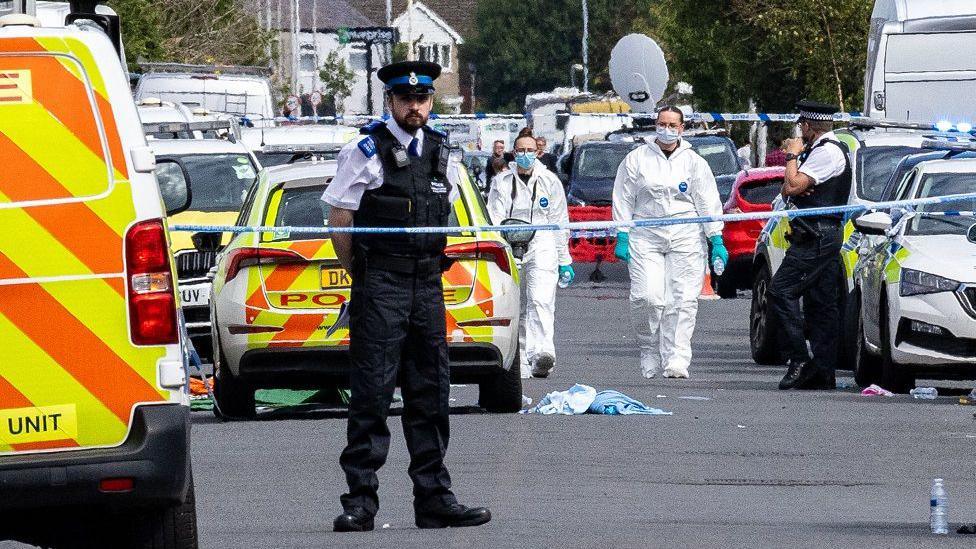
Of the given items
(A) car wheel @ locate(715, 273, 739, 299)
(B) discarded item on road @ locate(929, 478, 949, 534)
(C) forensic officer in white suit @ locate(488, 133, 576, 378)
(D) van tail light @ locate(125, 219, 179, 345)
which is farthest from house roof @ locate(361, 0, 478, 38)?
(D) van tail light @ locate(125, 219, 179, 345)

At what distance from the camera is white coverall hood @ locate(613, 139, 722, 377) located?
1644cm

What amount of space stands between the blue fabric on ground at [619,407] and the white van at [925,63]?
13.6 meters

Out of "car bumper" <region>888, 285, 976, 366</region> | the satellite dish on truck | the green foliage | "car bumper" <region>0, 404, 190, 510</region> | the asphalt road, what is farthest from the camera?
the green foliage

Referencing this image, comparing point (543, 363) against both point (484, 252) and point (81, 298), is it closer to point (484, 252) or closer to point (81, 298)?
point (484, 252)

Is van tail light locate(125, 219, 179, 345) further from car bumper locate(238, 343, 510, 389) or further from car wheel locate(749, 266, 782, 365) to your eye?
car wheel locate(749, 266, 782, 365)

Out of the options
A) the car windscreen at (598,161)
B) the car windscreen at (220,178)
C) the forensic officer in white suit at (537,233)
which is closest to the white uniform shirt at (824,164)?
the forensic officer in white suit at (537,233)

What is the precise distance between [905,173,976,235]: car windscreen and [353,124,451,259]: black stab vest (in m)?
6.63

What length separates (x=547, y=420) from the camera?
1313 centimetres

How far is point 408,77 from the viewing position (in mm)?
9086

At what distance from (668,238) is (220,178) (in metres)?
5.65

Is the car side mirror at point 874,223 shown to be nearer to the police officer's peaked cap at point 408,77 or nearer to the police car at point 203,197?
the police car at point 203,197

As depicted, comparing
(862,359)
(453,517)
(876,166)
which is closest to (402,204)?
(453,517)

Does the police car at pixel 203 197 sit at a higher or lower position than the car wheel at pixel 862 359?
higher

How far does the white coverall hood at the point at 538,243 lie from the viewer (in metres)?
17.0
